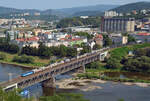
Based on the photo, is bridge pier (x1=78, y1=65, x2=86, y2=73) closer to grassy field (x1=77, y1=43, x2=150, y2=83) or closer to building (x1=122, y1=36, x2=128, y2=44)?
grassy field (x1=77, y1=43, x2=150, y2=83)

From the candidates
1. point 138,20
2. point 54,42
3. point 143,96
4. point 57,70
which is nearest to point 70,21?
point 138,20

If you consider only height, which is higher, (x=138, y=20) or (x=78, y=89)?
(x=138, y=20)

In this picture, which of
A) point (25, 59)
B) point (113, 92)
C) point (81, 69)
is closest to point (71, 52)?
point (81, 69)

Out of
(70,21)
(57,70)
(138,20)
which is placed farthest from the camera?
(70,21)

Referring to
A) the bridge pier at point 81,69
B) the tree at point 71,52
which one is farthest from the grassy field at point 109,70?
the tree at point 71,52

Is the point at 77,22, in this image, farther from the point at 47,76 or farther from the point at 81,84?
the point at 47,76

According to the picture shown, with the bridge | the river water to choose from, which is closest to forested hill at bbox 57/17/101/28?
the bridge

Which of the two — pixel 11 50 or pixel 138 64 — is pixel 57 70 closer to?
pixel 138 64

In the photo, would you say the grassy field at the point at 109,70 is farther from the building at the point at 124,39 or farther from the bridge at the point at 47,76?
the building at the point at 124,39
